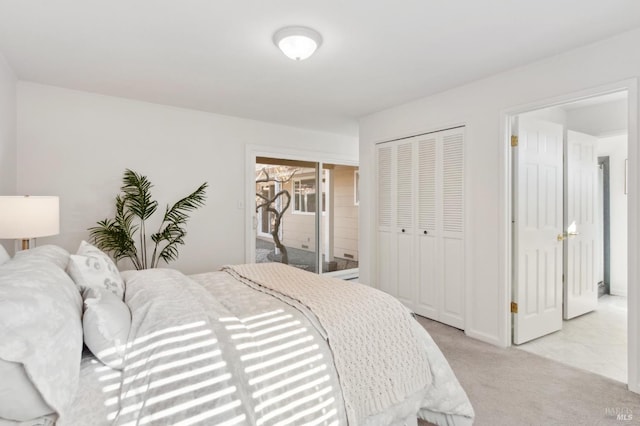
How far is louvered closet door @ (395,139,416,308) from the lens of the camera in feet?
12.4

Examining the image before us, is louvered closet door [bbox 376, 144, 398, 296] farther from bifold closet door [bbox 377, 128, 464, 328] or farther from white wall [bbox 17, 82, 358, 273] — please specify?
white wall [bbox 17, 82, 358, 273]

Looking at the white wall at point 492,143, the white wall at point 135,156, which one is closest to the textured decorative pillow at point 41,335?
the white wall at point 135,156

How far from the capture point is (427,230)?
361cm

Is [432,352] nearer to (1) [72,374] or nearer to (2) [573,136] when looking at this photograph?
(1) [72,374]

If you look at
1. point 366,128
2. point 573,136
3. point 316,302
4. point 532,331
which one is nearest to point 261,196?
point 366,128

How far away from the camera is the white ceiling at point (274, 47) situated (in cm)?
196

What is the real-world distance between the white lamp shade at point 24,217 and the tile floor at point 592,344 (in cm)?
388

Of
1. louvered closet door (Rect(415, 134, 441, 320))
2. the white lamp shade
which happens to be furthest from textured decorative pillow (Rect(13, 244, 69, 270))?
louvered closet door (Rect(415, 134, 441, 320))

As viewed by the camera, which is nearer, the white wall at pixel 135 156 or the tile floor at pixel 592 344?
the tile floor at pixel 592 344

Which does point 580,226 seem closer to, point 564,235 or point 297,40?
point 564,235

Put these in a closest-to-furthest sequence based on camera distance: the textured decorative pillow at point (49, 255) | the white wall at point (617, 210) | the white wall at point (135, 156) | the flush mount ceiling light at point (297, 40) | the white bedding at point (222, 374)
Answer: the white bedding at point (222, 374) < the textured decorative pillow at point (49, 255) < the flush mount ceiling light at point (297, 40) < the white wall at point (135, 156) < the white wall at point (617, 210)

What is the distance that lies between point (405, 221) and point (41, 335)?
133 inches

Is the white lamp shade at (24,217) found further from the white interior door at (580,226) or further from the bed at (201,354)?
the white interior door at (580,226)

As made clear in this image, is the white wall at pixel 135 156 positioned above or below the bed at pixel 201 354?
above
